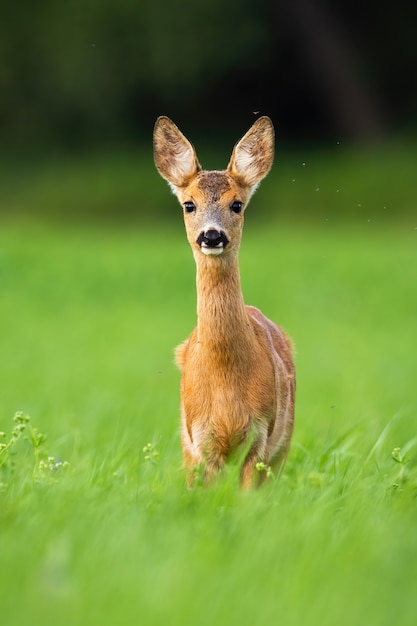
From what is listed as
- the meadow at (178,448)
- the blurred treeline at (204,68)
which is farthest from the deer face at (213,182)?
the blurred treeline at (204,68)

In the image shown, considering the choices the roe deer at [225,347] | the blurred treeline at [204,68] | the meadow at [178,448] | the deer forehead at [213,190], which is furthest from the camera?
the blurred treeline at [204,68]

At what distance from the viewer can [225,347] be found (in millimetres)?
5602

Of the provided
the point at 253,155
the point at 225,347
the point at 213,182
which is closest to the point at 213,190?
the point at 213,182

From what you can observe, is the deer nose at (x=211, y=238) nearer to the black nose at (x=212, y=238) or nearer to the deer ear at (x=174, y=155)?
the black nose at (x=212, y=238)

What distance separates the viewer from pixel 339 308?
54.7 ft

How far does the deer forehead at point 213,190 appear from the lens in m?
5.75

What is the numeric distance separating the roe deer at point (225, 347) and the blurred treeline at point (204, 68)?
1078 inches

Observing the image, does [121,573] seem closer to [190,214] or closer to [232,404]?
[232,404]

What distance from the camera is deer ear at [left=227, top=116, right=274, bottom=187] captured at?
5.97 meters

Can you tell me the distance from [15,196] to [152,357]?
836 inches

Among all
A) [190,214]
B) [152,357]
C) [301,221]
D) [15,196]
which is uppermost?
[15,196]

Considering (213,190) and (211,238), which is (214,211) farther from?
(211,238)

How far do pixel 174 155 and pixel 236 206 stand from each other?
1.54ft

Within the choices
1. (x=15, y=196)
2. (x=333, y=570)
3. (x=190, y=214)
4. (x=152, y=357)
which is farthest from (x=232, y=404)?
(x=15, y=196)
